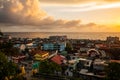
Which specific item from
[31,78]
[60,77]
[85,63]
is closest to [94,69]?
[85,63]

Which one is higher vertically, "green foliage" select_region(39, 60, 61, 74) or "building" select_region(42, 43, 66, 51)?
"building" select_region(42, 43, 66, 51)

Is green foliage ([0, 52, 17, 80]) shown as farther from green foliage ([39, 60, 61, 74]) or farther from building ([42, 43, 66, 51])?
building ([42, 43, 66, 51])

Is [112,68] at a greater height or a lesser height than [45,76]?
greater

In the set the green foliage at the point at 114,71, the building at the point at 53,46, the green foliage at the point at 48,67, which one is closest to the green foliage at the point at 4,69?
the green foliage at the point at 48,67

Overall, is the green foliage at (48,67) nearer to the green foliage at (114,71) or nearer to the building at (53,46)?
the green foliage at (114,71)

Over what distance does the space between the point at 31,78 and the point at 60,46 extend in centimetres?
2954

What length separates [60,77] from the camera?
25.1 m

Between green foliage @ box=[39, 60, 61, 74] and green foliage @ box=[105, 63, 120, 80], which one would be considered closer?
green foliage @ box=[105, 63, 120, 80]

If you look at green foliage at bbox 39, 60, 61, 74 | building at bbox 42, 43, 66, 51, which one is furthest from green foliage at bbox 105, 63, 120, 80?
building at bbox 42, 43, 66, 51

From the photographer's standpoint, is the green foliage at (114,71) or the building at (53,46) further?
the building at (53,46)

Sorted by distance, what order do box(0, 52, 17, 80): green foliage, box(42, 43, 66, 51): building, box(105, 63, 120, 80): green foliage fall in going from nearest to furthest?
box(105, 63, 120, 80): green foliage < box(0, 52, 17, 80): green foliage < box(42, 43, 66, 51): building

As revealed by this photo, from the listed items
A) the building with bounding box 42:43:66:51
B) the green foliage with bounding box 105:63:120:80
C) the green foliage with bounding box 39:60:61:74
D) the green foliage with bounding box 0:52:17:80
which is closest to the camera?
the green foliage with bounding box 105:63:120:80

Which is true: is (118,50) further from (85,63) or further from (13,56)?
(13,56)

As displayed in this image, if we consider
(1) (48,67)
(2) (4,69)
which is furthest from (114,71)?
(2) (4,69)
